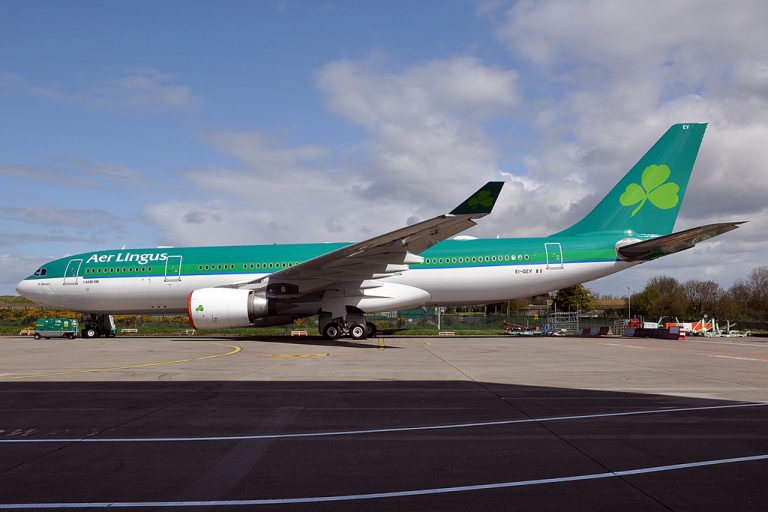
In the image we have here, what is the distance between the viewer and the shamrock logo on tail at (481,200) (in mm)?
15586

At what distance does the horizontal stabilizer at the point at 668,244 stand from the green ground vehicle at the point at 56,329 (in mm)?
23474

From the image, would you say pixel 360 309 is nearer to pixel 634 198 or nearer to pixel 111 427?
pixel 634 198

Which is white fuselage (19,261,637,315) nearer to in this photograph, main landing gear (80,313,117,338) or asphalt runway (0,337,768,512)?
main landing gear (80,313,117,338)

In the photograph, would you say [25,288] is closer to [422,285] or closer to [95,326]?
[95,326]

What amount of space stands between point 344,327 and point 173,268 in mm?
7378

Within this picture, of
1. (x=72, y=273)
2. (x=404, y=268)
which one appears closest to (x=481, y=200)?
(x=404, y=268)

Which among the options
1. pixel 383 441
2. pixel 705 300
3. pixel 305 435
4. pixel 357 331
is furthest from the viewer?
pixel 705 300

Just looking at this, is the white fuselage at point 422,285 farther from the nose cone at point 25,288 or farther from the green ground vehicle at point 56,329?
the green ground vehicle at point 56,329

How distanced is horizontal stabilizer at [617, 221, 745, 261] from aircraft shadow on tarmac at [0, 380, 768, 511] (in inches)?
584

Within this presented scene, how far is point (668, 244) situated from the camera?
22.1 m

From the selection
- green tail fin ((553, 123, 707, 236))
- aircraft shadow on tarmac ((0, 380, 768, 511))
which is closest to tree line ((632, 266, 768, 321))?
green tail fin ((553, 123, 707, 236))

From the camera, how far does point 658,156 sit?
24.2 m

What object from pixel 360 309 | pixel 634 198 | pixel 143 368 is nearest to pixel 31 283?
pixel 360 309

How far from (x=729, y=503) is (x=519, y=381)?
6.20 meters
